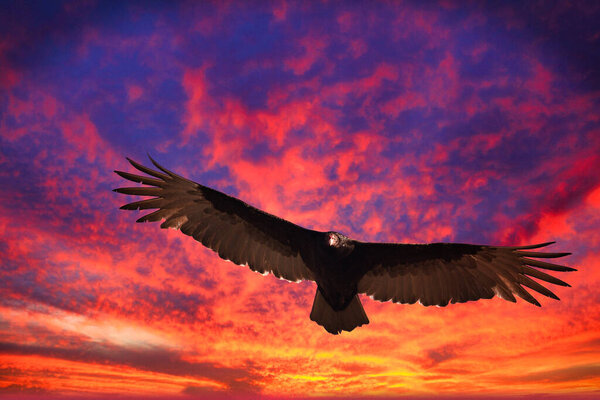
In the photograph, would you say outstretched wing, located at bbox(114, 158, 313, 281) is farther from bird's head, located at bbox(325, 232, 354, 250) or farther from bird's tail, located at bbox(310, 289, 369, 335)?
bird's head, located at bbox(325, 232, 354, 250)

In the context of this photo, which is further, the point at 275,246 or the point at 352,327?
the point at 275,246

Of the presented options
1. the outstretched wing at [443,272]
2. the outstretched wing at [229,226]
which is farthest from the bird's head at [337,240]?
the outstretched wing at [229,226]

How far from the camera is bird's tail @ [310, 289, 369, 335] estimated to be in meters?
6.03

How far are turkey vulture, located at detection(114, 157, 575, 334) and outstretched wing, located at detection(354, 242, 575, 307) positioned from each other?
0.05ft

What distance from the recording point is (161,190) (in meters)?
6.12

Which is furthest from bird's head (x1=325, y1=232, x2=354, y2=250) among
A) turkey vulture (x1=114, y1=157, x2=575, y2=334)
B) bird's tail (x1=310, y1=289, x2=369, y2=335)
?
bird's tail (x1=310, y1=289, x2=369, y2=335)

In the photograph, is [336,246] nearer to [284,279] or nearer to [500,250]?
[284,279]

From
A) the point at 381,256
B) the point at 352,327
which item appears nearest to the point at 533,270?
the point at 381,256

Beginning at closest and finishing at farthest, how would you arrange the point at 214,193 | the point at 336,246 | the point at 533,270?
the point at 336,246 < the point at 533,270 < the point at 214,193

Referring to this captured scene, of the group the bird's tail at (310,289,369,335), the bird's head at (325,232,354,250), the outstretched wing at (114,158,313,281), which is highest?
the outstretched wing at (114,158,313,281)

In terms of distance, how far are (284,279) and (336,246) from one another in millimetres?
1641

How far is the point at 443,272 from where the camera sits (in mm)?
6461

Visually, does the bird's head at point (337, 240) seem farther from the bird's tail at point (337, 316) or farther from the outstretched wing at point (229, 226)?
the bird's tail at point (337, 316)

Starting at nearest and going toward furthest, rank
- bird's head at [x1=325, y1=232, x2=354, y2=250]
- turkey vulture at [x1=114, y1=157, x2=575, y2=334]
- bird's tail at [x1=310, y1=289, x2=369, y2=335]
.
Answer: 1. bird's head at [x1=325, y1=232, x2=354, y2=250]
2. turkey vulture at [x1=114, y1=157, x2=575, y2=334]
3. bird's tail at [x1=310, y1=289, x2=369, y2=335]
